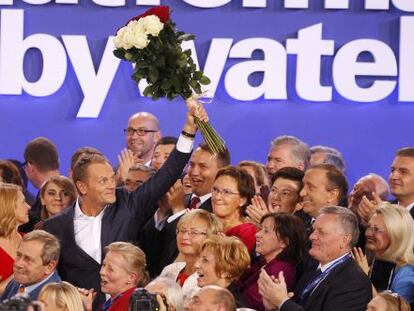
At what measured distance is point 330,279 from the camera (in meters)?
7.16

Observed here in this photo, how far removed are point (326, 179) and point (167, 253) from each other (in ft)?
3.64

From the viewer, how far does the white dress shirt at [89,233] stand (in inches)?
313

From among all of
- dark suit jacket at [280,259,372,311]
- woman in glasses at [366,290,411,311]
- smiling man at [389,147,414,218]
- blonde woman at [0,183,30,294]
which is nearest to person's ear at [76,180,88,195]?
blonde woman at [0,183,30,294]

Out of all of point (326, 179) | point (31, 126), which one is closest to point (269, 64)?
point (31, 126)

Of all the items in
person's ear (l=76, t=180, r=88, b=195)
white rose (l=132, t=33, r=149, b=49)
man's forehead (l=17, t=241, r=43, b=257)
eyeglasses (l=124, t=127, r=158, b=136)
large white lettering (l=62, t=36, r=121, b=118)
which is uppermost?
white rose (l=132, t=33, r=149, b=49)

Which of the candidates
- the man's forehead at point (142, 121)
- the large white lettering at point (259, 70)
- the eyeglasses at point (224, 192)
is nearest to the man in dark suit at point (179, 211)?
the eyeglasses at point (224, 192)

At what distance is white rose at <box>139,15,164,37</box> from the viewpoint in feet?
25.0

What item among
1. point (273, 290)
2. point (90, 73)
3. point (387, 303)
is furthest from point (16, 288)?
point (90, 73)

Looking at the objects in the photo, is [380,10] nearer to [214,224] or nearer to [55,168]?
[55,168]

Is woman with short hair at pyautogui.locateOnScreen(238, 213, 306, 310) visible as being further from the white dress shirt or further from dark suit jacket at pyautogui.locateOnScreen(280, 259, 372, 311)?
the white dress shirt

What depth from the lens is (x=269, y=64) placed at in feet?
37.1

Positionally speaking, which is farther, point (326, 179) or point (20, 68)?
point (20, 68)

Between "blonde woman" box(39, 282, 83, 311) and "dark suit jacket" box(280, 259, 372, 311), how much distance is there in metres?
1.11

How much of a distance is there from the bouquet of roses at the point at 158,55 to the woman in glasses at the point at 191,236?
1.90 feet
